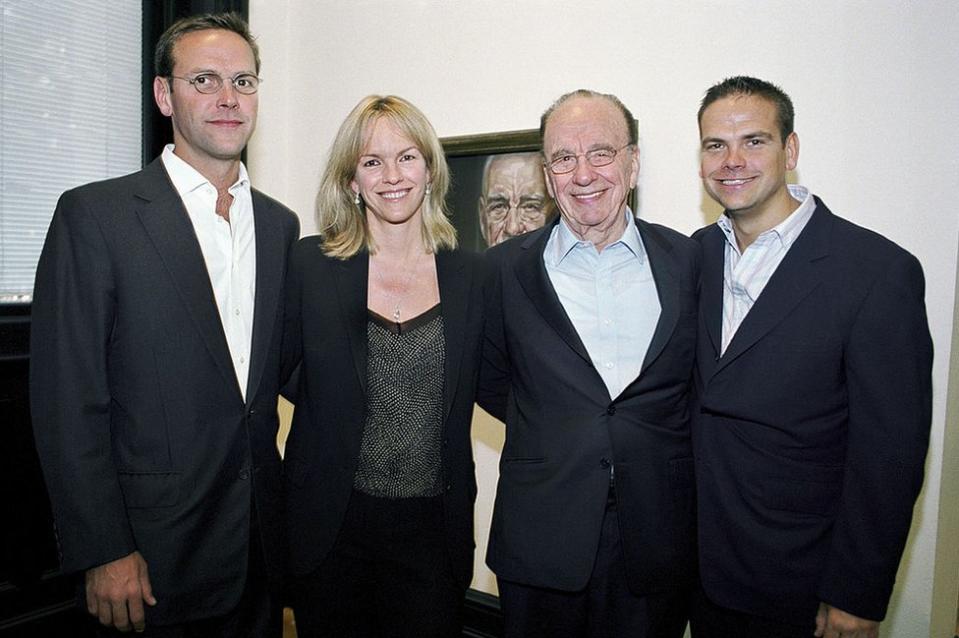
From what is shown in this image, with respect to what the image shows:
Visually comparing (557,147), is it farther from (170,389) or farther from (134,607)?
(134,607)

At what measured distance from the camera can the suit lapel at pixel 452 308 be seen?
1.84 m

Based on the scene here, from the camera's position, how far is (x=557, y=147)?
6.36 ft

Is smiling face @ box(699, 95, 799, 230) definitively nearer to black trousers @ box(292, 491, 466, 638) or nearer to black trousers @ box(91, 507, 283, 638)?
black trousers @ box(292, 491, 466, 638)

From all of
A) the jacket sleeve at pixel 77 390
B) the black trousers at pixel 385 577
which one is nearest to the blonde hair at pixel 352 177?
the jacket sleeve at pixel 77 390

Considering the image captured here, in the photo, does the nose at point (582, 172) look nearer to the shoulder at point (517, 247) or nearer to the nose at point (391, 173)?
the shoulder at point (517, 247)

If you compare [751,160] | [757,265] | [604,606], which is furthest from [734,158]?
[604,606]

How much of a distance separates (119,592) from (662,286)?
1476 mm

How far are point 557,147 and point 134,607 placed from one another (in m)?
1.52

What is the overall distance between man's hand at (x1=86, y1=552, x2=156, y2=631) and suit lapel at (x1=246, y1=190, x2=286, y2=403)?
449 mm

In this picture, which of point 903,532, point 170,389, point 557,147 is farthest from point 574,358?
point 170,389

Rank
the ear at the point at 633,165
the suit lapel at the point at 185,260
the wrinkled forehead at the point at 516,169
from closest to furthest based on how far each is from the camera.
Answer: the suit lapel at the point at 185,260 → the ear at the point at 633,165 → the wrinkled forehead at the point at 516,169

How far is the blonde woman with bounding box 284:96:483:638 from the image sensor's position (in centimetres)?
180

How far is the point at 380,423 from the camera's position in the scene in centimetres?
181

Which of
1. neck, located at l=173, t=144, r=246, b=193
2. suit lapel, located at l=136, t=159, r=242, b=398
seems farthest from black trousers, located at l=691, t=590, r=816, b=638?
neck, located at l=173, t=144, r=246, b=193
